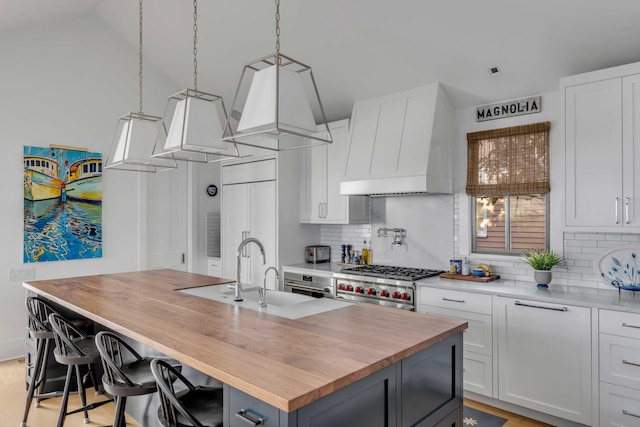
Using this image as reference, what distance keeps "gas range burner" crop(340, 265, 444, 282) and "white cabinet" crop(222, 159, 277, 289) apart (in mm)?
1144

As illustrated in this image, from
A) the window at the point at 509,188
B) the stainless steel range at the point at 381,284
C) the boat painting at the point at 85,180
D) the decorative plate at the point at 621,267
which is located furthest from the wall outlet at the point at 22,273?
the decorative plate at the point at 621,267

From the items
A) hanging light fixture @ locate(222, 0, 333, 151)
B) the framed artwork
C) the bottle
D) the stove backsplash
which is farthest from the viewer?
the bottle

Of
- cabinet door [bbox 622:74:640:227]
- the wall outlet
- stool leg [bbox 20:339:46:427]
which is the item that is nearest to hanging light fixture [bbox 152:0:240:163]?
stool leg [bbox 20:339:46:427]

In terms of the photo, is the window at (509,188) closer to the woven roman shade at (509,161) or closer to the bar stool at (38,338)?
the woven roman shade at (509,161)

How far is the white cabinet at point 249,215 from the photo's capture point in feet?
16.5

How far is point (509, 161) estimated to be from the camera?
3.84 metres

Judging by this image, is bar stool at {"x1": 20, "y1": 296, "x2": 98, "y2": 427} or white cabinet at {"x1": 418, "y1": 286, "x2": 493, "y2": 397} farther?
white cabinet at {"x1": 418, "y1": 286, "x2": 493, "y2": 397}

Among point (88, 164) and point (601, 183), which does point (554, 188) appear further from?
point (88, 164)

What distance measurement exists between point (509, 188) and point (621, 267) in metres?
1.03

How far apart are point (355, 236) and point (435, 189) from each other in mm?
1453

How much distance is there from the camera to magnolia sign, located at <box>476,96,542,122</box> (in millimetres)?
3709

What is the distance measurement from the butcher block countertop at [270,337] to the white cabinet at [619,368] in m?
1.28

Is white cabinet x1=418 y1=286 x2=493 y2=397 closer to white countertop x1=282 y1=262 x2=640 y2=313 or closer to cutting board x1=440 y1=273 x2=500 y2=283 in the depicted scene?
white countertop x1=282 y1=262 x2=640 y2=313

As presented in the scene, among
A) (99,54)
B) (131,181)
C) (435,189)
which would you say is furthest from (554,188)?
(99,54)
